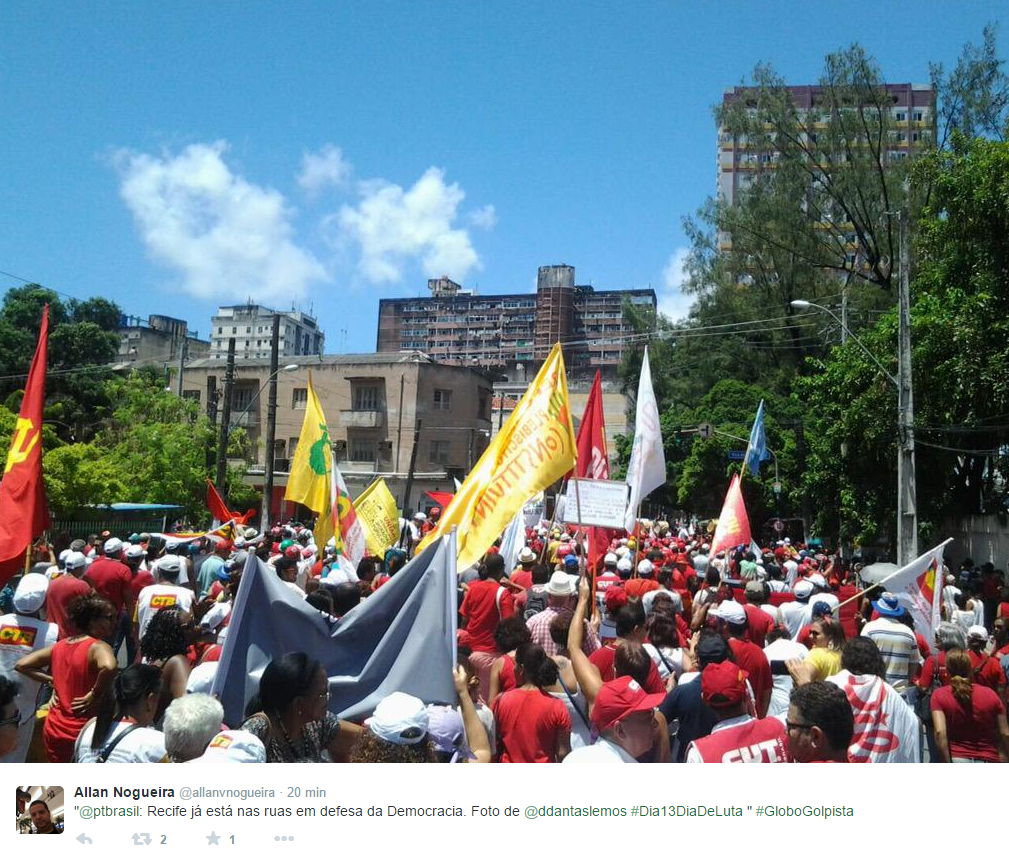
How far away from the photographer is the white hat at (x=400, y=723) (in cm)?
370

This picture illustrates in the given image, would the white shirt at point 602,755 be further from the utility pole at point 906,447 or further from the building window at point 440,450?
the building window at point 440,450

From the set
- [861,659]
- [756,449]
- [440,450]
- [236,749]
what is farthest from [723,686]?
[440,450]

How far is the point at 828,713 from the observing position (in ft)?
12.3

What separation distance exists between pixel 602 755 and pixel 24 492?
5.03 metres

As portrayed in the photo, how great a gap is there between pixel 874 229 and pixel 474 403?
27.2 m

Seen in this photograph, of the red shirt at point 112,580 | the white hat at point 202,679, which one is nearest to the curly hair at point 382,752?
the white hat at point 202,679

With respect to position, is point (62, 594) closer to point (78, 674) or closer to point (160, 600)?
point (160, 600)

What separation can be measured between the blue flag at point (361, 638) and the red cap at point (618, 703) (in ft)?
3.77

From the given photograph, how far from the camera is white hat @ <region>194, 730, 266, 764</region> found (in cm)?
375

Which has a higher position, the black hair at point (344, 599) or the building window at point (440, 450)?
the building window at point (440, 450)

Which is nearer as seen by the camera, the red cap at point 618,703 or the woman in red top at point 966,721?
the red cap at point 618,703

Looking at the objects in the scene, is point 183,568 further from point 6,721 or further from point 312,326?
point 312,326

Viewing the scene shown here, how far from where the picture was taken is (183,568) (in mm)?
9445
